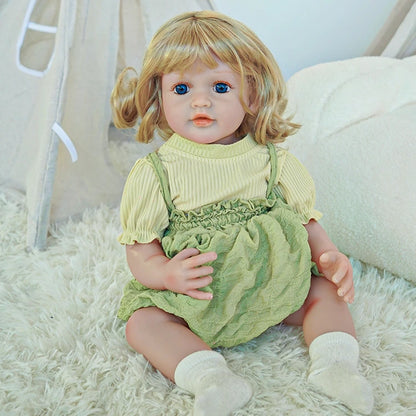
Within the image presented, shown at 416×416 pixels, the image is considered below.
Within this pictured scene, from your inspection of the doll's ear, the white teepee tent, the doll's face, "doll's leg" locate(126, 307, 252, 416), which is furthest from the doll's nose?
the white teepee tent

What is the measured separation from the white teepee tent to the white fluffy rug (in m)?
0.22

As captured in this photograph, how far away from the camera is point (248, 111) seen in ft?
3.02

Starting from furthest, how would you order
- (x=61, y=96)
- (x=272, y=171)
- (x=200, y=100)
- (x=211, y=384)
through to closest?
1. (x=61, y=96)
2. (x=272, y=171)
3. (x=200, y=100)
4. (x=211, y=384)

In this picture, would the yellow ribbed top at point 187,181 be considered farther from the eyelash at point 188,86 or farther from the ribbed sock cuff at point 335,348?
the ribbed sock cuff at point 335,348

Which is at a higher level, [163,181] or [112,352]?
[163,181]

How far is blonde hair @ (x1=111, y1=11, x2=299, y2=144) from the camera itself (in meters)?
0.85

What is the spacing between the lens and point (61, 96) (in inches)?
48.4

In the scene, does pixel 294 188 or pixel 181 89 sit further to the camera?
pixel 294 188

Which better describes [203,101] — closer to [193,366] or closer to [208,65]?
[208,65]

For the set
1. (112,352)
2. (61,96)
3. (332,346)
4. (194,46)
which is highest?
(194,46)

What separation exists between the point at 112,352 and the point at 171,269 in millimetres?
180

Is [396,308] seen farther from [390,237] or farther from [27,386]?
[27,386]

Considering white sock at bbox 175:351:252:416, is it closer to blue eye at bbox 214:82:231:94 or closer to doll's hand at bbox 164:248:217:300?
doll's hand at bbox 164:248:217:300

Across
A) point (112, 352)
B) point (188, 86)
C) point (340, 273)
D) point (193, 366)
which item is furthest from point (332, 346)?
point (188, 86)
